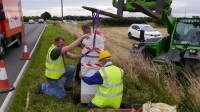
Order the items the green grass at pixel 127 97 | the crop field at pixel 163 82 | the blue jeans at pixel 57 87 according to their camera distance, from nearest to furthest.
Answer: the crop field at pixel 163 82 < the green grass at pixel 127 97 < the blue jeans at pixel 57 87

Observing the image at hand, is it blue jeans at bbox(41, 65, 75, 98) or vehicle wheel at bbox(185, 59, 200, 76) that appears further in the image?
vehicle wheel at bbox(185, 59, 200, 76)

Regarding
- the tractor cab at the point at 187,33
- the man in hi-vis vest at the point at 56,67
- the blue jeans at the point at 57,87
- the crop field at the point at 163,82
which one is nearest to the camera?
the crop field at the point at 163,82

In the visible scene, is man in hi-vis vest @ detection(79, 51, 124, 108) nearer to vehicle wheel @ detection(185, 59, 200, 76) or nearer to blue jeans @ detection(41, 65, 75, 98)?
blue jeans @ detection(41, 65, 75, 98)

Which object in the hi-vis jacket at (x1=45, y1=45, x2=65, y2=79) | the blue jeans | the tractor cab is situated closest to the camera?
the hi-vis jacket at (x1=45, y1=45, x2=65, y2=79)

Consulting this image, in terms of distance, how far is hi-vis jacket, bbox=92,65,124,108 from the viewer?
4129 millimetres

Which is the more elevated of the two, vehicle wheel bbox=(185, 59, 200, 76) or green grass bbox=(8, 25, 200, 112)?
vehicle wheel bbox=(185, 59, 200, 76)

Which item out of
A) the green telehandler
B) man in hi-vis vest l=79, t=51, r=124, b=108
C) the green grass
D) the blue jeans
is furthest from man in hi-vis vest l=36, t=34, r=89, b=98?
the green telehandler

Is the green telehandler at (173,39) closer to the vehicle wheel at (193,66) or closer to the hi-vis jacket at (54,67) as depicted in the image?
the vehicle wheel at (193,66)

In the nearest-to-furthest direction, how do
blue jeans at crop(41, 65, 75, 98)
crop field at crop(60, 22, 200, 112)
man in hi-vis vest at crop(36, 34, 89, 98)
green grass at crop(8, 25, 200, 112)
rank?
crop field at crop(60, 22, 200, 112)
green grass at crop(8, 25, 200, 112)
man in hi-vis vest at crop(36, 34, 89, 98)
blue jeans at crop(41, 65, 75, 98)

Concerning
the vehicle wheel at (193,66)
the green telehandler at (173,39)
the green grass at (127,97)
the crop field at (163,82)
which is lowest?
the green grass at (127,97)

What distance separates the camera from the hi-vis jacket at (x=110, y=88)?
4.13 m

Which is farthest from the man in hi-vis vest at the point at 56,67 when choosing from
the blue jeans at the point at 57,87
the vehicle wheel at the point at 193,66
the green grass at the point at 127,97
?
the vehicle wheel at the point at 193,66

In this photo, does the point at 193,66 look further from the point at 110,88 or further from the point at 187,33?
the point at 110,88

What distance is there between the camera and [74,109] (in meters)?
4.86
